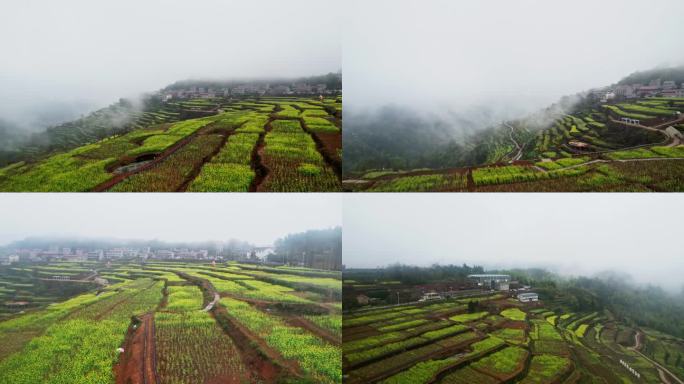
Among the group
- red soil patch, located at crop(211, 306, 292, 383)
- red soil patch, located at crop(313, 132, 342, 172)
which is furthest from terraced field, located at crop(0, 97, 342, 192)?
red soil patch, located at crop(211, 306, 292, 383)

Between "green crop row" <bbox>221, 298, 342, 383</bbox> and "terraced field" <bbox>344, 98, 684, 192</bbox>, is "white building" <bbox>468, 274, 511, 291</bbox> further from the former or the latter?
"green crop row" <bbox>221, 298, 342, 383</bbox>

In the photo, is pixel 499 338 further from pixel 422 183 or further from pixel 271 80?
pixel 271 80

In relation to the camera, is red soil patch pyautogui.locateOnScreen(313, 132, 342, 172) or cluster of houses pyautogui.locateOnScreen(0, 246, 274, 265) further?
red soil patch pyautogui.locateOnScreen(313, 132, 342, 172)

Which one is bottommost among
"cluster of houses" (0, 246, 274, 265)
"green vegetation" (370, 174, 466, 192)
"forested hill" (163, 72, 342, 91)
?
"cluster of houses" (0, 246, 274, 265)

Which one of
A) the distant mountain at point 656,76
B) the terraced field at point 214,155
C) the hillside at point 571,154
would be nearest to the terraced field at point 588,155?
the hillside at point 571,154

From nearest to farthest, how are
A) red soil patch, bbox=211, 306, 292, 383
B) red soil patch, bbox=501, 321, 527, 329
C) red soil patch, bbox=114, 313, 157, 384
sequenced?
red soil patch, bbox=114, 313, 157, 384
red soil patch, bbox=211, 306, 292, 383
red soil patch, bbox=501, 321, 527, 329

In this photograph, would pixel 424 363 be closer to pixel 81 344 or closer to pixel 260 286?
pixel 260 286

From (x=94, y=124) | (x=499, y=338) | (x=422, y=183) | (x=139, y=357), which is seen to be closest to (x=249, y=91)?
(x=94, y=124)
